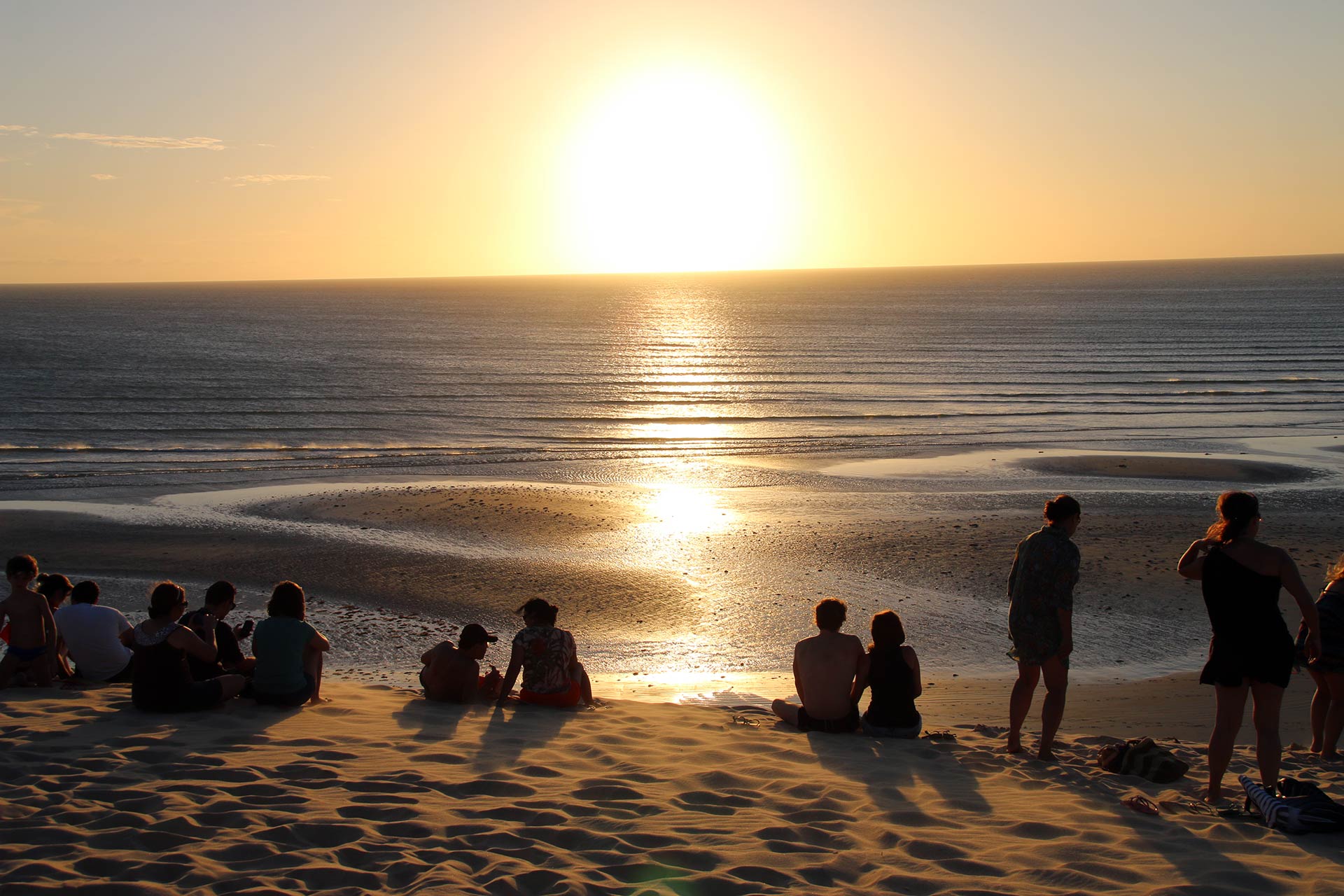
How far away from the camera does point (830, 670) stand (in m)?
7.59

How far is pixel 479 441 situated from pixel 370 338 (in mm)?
54905

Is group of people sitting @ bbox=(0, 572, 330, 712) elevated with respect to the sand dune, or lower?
elevated

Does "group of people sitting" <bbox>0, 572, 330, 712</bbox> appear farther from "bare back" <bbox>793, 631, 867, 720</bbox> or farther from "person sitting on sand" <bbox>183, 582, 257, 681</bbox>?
"bare back" <bbox>793, 631, 867, 720</bbox>

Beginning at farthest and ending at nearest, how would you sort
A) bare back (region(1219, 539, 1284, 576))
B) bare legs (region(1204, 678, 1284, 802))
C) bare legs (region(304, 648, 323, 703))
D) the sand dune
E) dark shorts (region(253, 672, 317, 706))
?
bare legs (region(304, 648, 323, 703)) < dark shorts (region(253, 672, 317, 706)) < bare legs (region(1204, 678, 1284, 802)) < bare back (region(1219, 539, 1284, 576)) < the sand dune

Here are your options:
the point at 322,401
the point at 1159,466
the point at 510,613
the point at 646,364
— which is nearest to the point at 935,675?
the point at 510,613

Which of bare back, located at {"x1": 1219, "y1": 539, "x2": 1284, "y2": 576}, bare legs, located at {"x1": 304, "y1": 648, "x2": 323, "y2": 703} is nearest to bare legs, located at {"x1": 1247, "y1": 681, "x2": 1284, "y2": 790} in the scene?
bare back, located at {"x1": 1219, "y1": 539, "x2": 1284, "y2": 576}

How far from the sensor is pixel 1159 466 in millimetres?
25859

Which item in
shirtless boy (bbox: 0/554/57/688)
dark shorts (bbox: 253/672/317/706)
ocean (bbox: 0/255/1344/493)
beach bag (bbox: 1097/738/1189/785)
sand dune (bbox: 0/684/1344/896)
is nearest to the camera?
sand dune (bbox: 0/684/1344/896)

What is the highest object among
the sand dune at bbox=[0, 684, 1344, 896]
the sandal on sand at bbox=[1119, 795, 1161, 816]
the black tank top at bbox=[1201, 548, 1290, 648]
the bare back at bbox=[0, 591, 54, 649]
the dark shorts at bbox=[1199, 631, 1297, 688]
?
the black tank top at bbox=[1201, 548, 1290, 648]

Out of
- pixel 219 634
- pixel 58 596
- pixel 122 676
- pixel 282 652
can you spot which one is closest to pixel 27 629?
pixel 58 596

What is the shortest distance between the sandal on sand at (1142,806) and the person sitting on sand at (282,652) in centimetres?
576

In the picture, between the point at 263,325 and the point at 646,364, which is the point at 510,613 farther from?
the point at 263,325

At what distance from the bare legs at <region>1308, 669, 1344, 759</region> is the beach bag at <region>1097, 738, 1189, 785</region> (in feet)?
3.81

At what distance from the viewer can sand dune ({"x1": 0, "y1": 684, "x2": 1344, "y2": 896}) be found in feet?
15.8
